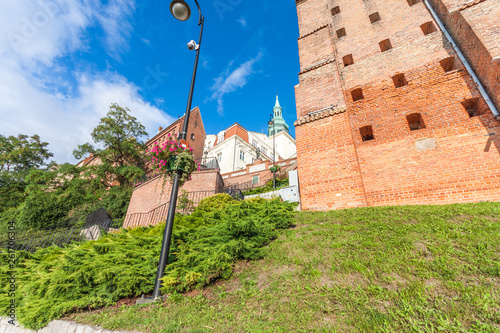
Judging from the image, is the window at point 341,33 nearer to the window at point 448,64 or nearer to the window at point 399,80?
the window at point 399,80

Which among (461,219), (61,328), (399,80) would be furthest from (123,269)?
(399,80)

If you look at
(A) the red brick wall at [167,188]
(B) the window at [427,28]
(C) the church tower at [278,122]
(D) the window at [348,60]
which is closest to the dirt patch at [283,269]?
(A) the red brick wall at [167,188]

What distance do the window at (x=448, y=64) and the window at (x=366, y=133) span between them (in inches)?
159

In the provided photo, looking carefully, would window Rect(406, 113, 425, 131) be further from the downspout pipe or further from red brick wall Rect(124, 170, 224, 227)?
red brick wall Rect(124, 170, 224, 227)

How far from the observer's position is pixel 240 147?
3550 centimetres

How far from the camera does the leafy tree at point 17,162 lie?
2538 centimetres

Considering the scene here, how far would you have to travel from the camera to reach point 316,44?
11688 mm

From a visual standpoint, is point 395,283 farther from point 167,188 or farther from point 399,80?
point 167,188

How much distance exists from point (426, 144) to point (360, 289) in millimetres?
7701

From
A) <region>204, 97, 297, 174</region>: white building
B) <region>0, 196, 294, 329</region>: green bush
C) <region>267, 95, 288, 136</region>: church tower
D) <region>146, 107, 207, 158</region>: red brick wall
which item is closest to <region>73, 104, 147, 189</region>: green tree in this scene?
<region>146, 107, 207, 158</region>: red brick wall

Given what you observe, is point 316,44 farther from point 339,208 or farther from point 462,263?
point 462,263

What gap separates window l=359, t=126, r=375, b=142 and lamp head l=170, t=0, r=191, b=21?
8.27 meters

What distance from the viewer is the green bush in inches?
140

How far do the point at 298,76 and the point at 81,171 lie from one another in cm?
2820
